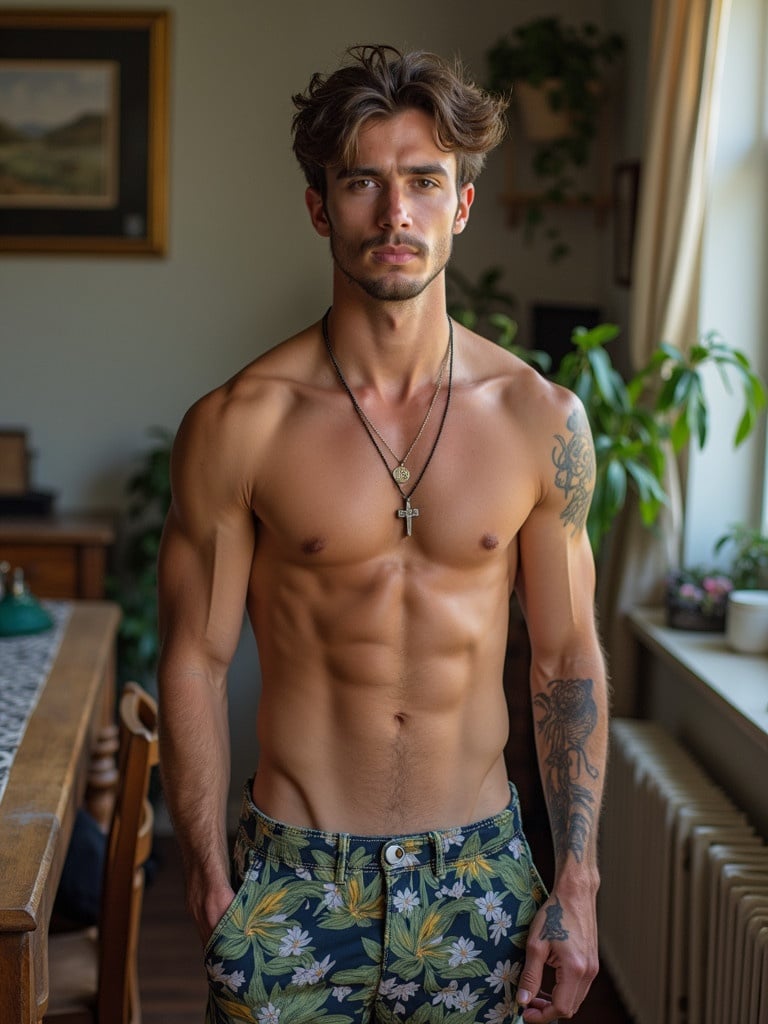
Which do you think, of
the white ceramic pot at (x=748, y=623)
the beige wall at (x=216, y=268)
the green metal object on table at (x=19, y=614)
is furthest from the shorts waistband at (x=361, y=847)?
the beige wall at (x=216, y=268)

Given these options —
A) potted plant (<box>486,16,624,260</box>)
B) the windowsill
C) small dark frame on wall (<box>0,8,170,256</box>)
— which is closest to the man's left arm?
the windowsill

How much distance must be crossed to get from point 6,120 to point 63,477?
3.67 feet

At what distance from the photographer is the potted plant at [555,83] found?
3.64m

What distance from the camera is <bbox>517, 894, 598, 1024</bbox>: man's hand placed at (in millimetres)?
1575

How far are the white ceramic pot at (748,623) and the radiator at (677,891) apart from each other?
0.28 m

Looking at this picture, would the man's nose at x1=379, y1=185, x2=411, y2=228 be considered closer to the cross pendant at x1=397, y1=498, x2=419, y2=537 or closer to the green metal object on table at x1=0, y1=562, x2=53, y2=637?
the cross pendant at x1=397, y1=498, x2=419, y2=537

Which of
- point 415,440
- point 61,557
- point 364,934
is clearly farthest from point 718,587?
point 61,557

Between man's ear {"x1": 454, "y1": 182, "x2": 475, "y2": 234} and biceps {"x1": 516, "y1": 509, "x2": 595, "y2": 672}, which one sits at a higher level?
man's ear {"x1": 454, "y1": 182, "x2": 475, "y2": 234}

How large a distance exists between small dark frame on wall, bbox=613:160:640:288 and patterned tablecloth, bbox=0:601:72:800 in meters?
1.77

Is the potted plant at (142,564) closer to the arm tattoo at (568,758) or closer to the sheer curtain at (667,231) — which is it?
the sheer curtain at (667,231)

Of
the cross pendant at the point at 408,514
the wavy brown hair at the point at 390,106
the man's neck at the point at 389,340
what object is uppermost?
the wavy brown hair at the point at 390,106

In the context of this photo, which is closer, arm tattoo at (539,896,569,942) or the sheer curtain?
arm tattoo at (539,896,569,942)

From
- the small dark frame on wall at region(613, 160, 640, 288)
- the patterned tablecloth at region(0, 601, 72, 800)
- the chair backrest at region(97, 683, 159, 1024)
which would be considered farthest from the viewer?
the small dark frame on wall at region(613, 160, 640, 288)

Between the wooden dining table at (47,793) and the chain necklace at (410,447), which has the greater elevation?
the chain necklace at (410,447)
